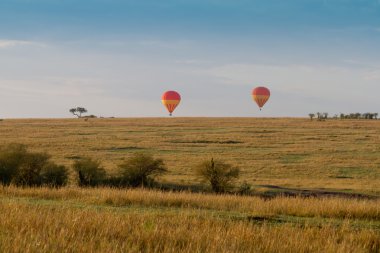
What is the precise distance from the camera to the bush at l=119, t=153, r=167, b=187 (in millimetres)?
39406

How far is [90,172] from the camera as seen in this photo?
129 ft

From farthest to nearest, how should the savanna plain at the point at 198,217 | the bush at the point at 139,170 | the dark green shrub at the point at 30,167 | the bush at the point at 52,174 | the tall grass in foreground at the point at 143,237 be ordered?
the bush at the point at 139,170 → the bush at the point at 52,174 → the dark green shrub at the point at 30,167 → the savanna plain at the point at 198,217 → the tall grass in foreground at the point at 143,237

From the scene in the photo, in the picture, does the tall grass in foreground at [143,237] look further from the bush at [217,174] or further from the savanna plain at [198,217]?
the bush at [217,174]

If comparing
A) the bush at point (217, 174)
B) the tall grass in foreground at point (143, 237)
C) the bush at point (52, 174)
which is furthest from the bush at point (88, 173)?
the tall grass in foreground at point (143, 237)

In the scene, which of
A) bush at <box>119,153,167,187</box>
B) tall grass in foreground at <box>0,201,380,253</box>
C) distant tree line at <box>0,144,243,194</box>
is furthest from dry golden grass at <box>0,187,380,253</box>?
bush at <box>119,153,167,187</box>

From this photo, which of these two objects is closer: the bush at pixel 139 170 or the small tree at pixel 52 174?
the small tree at pixel 52 174

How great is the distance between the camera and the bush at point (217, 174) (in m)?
37.8

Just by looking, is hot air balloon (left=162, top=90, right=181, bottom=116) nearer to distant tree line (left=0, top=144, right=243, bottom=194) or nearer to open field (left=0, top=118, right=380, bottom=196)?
open field (left=0, top=118, right=380, bottom=196)

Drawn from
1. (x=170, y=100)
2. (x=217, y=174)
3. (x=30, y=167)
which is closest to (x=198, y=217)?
(x=217, y=174)

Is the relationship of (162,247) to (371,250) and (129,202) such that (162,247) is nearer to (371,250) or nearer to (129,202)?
(371,250)

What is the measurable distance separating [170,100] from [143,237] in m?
108

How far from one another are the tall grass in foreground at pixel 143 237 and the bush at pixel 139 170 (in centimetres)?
2704

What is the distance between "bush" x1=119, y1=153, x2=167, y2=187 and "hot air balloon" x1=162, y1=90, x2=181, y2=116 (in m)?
77.8

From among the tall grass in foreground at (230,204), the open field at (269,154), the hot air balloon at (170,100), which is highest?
the hot air balloon at (170,100)
